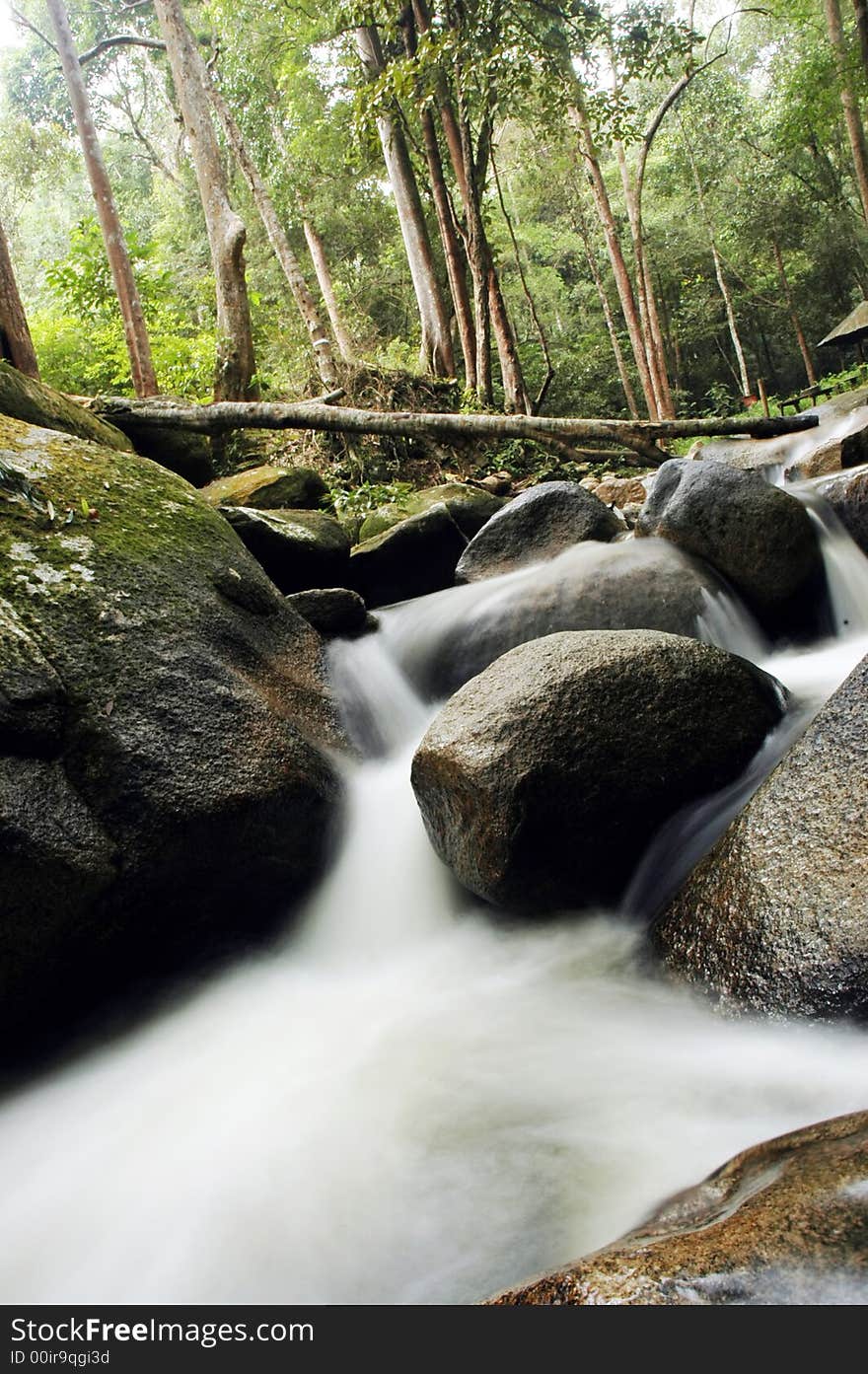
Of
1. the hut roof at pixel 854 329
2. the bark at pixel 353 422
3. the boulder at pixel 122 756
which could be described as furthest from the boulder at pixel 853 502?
the hut roof at pixel 854 329

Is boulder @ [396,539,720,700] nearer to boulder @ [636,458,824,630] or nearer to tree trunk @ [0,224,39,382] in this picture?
boulder @ [636,458,824,630]

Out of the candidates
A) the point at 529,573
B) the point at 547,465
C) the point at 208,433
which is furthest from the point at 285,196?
the point at 529,573

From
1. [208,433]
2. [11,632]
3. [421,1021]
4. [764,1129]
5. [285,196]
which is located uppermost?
[285,196]

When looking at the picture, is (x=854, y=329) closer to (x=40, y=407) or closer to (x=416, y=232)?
(x=416, y=232)

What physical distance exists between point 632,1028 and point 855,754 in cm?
116

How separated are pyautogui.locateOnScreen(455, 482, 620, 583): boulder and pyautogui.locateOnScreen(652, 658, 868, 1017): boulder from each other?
12.9 feet

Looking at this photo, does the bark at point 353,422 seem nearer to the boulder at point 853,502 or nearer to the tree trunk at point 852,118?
the boulder at point 853,502

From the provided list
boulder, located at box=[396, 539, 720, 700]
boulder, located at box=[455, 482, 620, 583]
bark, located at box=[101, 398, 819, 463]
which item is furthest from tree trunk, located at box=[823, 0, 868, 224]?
boulder, located at box=[396, 539, 720, 700]

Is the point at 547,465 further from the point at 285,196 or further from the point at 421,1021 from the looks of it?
the point at 285,196

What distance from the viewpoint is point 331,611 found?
5660mm

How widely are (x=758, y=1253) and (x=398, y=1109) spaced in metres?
1.42

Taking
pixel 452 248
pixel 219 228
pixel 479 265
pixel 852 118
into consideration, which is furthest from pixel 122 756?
pixel 852 118

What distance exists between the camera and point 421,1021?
112 inches

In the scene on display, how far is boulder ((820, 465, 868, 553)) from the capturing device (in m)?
6.09
